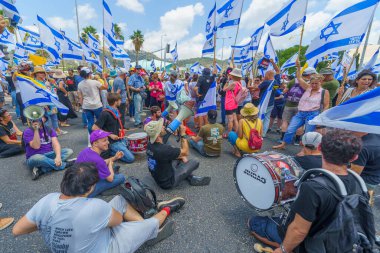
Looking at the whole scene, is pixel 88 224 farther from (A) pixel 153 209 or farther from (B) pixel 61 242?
(A) pixel 153 209

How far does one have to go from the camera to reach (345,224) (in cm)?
145

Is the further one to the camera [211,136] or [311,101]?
[211,136]

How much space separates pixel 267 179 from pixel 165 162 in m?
1.57

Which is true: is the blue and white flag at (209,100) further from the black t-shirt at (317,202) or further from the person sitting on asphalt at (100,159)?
the black t-shirt at (317,202)

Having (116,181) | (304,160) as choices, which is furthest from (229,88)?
(116,181)

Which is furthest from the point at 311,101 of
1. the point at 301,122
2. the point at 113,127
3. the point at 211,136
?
the point at 113,127

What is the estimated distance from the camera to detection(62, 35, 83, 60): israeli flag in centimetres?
740

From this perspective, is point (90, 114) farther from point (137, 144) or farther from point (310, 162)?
point (310, 162)

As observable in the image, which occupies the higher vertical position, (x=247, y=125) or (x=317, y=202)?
(x=247, y=125)

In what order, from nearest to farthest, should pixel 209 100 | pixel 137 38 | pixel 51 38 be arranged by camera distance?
pixel 209 100
pixel 51 38
pixel 137 38

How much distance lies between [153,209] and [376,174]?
2855mm

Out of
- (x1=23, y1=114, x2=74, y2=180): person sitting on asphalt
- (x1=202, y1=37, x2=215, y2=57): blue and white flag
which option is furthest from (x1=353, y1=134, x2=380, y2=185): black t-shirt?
(x1=202, y1=37, x2=215, y2=57): blue and white flag

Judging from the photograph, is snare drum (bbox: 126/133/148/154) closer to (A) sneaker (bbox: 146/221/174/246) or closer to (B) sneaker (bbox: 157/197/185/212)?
(B) sneaker (bbox: 157/197/185/212)

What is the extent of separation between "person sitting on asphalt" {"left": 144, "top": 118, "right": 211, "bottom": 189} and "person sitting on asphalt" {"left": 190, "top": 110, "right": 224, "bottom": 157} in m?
1.11
